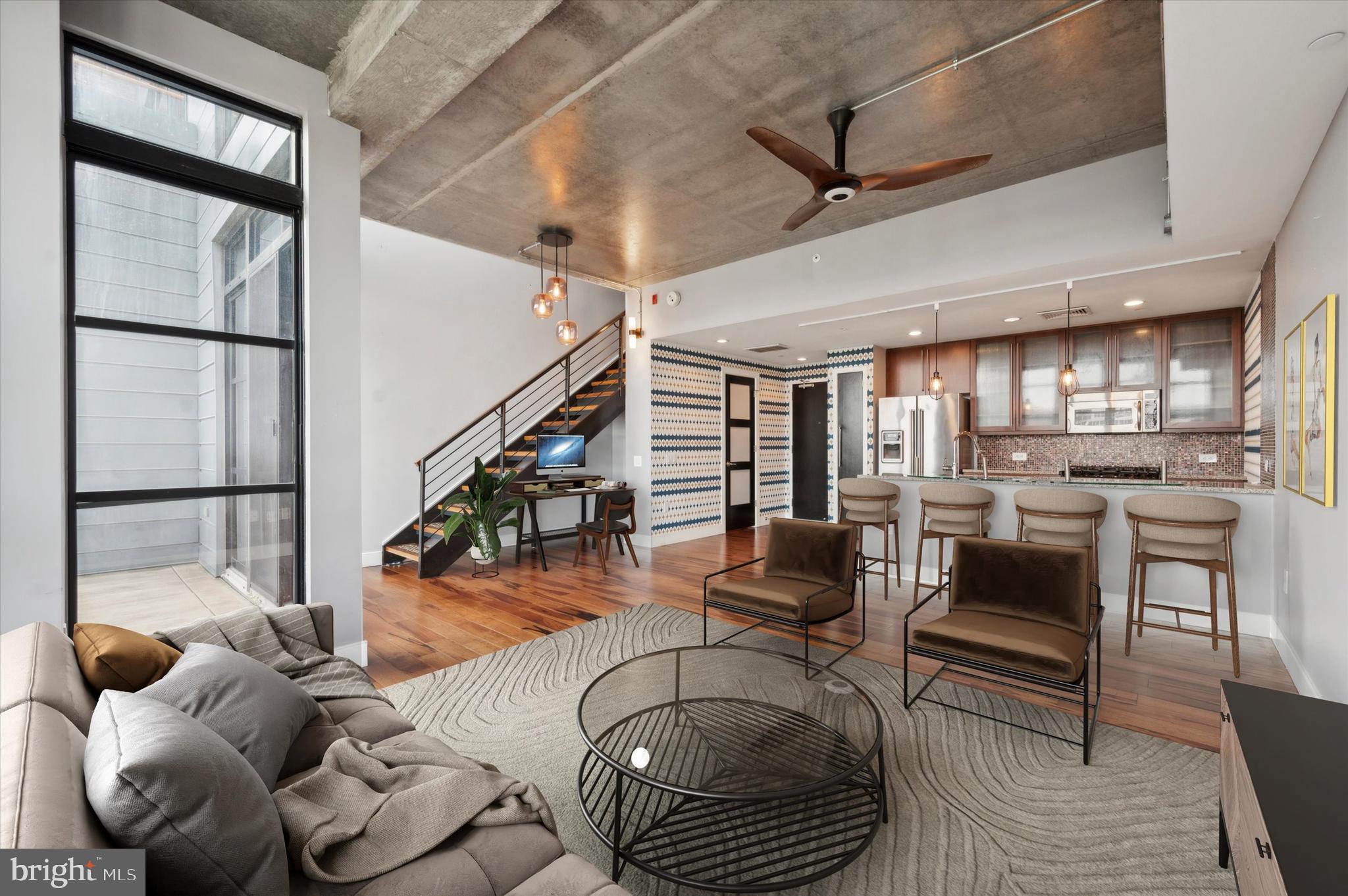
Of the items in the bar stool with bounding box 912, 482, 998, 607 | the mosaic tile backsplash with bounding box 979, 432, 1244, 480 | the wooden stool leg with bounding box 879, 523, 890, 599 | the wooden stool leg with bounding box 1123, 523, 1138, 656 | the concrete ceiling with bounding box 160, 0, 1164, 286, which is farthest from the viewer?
the mosaic tile backsplash with bounding box 979, 432, 1244, 480

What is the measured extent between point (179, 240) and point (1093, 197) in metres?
5.45

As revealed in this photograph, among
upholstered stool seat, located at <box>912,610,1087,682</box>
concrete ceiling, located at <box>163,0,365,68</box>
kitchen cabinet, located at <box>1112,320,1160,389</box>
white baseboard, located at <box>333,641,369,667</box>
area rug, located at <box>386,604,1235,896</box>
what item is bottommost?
area rug, located at <box>386,604,1235,896</box>

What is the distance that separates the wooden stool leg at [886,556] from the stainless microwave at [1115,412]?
2.80 meters

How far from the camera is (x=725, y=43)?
2887mm

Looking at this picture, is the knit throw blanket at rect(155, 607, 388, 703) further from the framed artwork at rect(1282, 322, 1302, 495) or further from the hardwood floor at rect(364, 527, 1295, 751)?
the framed artwork at rect(1282, 322, 1302, 495)

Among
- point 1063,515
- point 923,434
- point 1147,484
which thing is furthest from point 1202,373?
point 1063,515

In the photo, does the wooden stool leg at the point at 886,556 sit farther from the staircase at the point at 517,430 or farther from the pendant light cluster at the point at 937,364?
the staircase at the point at 517,430

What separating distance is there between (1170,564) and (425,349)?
23.7 ft

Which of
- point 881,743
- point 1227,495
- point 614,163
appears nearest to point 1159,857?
point 881,743

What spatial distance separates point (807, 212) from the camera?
3639 millimetres

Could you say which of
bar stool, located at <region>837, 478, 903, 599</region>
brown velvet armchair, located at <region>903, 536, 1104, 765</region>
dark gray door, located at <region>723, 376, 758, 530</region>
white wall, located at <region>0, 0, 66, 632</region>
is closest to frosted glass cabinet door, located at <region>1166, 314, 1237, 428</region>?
bar stool, located at <region>837, 478, 903, 599</region>

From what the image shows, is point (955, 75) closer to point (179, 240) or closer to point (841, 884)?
point (841, 884)

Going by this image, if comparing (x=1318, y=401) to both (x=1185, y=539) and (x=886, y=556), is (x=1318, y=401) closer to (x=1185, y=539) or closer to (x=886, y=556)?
(x=1185, y=539)

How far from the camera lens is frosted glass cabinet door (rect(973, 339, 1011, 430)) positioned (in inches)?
273
